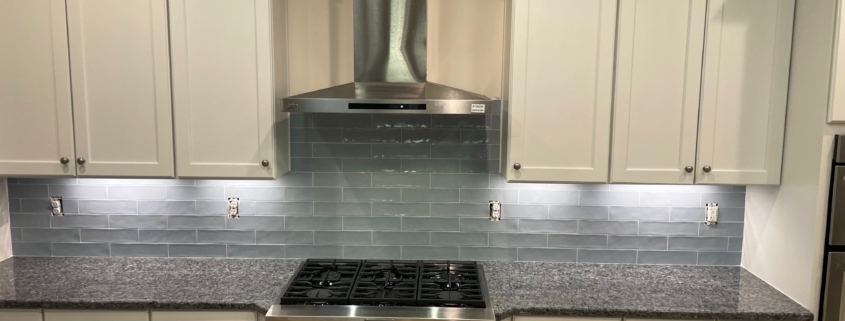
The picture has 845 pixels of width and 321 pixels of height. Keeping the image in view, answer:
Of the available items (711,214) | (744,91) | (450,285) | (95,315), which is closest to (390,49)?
(450,285)

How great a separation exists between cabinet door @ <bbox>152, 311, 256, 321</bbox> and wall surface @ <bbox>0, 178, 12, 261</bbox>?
121 centimetres

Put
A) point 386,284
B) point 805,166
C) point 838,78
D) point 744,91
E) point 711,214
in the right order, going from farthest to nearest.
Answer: point 711,214
point 386,284
point 744,91
point 805,166
point 838,78

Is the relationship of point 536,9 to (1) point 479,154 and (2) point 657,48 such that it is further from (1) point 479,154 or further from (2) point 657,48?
(1) point 479,154

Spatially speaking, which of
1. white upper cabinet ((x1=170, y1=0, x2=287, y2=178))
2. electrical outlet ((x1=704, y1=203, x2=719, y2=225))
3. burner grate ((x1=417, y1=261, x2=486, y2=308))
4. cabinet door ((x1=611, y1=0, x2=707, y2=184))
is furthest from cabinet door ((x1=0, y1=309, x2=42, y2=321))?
electrical outlet ((x1=704, y1=203, x2=719, y2=225))

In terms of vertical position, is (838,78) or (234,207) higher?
(838,78)

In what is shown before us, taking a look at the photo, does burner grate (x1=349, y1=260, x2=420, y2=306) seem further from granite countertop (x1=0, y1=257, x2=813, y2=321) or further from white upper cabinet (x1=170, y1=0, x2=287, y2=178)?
white upper cabinet (x1=170, y1=0, x2=287, y2=178)

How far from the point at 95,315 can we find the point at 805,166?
3105 millimetres

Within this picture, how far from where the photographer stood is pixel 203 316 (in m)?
2.19

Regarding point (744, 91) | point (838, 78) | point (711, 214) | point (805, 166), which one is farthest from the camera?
point (711, 214)

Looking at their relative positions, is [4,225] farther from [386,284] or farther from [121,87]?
[386,284]

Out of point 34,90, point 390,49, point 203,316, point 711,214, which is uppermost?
point 390,49

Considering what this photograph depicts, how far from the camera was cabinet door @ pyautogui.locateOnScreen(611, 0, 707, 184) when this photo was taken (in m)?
2.20

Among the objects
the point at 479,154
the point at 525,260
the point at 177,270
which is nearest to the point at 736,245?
the point at 525,260

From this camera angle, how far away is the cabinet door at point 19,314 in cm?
218
